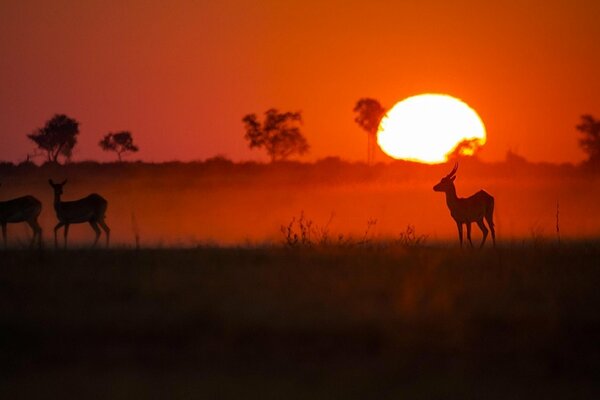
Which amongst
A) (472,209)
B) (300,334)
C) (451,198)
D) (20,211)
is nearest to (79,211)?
(20,211)

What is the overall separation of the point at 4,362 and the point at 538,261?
8.13 meters

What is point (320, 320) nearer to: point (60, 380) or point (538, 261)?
point (60, 380)

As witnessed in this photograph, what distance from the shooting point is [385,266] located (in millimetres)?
14375

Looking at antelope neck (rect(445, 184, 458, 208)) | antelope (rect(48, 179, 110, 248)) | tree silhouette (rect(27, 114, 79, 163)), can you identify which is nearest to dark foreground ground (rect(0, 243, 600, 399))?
antelope neck (rect(445, 184, 458, 208))

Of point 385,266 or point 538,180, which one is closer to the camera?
point 385,266

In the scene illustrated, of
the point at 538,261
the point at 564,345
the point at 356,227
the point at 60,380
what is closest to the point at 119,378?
the point at 60,380

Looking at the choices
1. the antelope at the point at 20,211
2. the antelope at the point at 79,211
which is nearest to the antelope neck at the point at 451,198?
the antelope at the point at 79,211

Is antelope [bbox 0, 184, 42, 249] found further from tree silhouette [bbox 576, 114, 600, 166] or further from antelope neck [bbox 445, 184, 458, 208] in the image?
tree silhouette [bbox 576, 114, 600, 166]

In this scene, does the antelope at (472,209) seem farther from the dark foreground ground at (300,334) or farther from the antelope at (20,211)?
the antelope at (20,211)

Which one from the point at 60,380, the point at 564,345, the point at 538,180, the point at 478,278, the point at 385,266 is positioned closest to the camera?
the point at 60,380

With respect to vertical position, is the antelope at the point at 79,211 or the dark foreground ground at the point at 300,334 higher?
the antelope at the point at 79,211

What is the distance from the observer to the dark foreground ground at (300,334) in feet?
30.9

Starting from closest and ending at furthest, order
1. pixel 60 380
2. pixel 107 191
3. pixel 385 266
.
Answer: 1. pixel 60 380
2. pixel 385 266
3. pixel 107 191

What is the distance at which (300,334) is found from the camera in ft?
34.3
